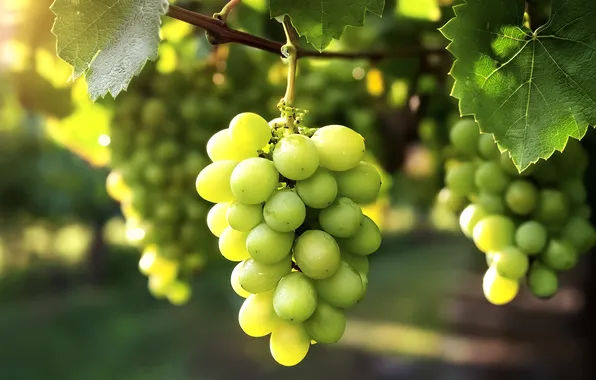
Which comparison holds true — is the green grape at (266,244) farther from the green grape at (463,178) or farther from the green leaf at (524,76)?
the green grape at (463,178)

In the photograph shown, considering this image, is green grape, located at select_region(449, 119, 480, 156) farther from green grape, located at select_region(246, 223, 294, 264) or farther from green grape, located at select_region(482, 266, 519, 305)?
green grape, located at select_region(246, 223, 294, 264)

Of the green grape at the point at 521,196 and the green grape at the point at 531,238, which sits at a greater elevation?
the green grape at the point at 521,196

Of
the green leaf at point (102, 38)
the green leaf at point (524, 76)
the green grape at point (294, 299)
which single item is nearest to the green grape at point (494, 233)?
the green leaf at point (524, 76)

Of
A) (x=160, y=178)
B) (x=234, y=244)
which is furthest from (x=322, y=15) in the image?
(x=160, y=178)

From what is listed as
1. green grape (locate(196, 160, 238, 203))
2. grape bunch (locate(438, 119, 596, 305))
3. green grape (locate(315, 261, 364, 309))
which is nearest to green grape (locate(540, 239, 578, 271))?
grape bunch (locate(438, 119, 596, 305))

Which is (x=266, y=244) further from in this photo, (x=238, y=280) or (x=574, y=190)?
(x=574, y=190)

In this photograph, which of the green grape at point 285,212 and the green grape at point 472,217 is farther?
the green grape at point 472,217

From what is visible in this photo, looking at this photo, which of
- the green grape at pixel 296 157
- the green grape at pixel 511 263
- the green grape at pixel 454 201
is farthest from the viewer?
the green grape at pixel 454 201
